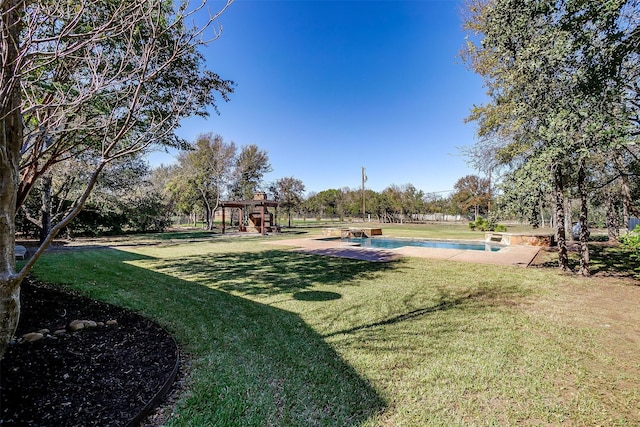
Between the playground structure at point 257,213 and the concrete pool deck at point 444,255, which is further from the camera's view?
the playground structure at point 257,213

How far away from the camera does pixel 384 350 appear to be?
323cm

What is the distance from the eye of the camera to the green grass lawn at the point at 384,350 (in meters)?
2.24

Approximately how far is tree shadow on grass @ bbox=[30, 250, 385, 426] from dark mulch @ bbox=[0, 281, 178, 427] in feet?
1.06

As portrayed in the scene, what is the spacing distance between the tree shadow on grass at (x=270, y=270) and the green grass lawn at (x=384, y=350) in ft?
0.30

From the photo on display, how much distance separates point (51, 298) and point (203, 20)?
4.32 metres

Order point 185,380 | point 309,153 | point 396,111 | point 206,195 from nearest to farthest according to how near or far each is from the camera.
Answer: point 185,380 → point 396,111 → point 206,195 → point 309,153

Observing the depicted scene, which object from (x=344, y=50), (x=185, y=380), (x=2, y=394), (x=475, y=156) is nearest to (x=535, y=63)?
(x=475, y=156)

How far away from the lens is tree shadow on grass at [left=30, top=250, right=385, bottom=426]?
218cm

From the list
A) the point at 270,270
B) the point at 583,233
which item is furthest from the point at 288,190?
the point at 583,233

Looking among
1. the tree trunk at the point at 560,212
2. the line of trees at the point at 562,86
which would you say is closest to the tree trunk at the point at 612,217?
the line of trees at the point at 562,86

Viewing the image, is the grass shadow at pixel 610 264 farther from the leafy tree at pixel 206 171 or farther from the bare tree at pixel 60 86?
the leafy tree at pixel 206 171

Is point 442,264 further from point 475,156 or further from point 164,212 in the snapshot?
point 164,212

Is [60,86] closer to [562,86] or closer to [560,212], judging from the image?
[562,86]

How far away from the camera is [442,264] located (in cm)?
833
